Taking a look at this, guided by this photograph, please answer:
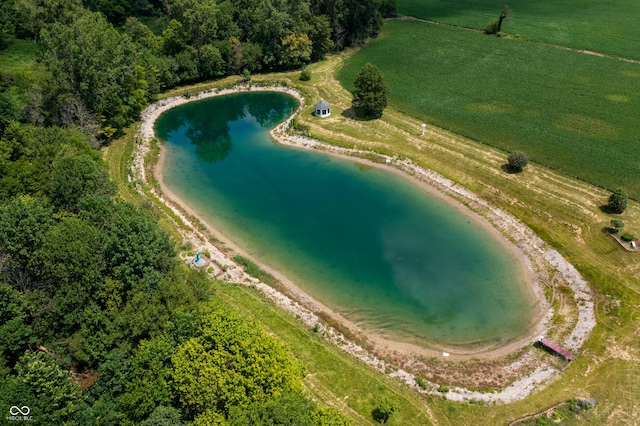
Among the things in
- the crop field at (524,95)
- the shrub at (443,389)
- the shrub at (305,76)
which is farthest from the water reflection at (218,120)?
the shrub at (443,389)

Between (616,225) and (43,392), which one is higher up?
(43,392)

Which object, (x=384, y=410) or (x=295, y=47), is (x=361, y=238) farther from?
(x=295, y=47)

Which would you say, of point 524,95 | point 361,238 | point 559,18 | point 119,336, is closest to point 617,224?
point 361,238

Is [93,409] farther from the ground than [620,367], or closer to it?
farther from the ground

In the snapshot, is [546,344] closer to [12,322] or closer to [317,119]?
[12,322]

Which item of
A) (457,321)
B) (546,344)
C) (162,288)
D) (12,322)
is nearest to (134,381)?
(162,288)

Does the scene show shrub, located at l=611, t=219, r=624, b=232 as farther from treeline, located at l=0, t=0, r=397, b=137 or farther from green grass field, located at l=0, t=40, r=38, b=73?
green grass field, located at l=0, t=40, r=38, b=73
